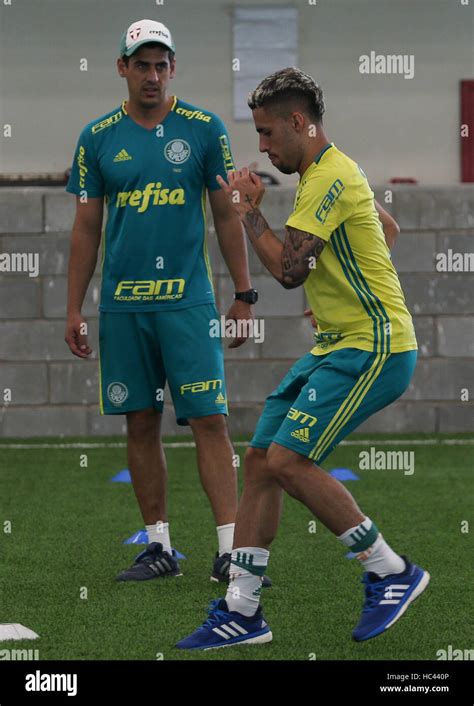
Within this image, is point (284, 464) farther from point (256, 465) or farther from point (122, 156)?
point (122, 156)

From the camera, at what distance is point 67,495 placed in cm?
767

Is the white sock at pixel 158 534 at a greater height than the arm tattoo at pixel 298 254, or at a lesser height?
lesser

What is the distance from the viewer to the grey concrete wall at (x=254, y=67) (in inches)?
571

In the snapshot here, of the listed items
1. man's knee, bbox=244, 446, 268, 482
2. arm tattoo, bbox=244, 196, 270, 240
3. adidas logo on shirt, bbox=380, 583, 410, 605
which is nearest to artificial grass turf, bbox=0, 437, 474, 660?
adidas logo on shirt, bbox=380, 583, 410, 605

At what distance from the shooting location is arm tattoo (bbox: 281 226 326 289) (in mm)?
4195

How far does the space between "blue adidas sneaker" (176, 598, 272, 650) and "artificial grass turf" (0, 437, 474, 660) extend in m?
0.04

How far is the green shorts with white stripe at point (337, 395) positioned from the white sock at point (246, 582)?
367 millimetres

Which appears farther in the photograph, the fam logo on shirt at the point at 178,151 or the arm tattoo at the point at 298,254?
the fam logo on shirt at the point at 178,151

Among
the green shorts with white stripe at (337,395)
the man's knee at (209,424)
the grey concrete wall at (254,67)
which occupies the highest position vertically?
the grey concrete wall at (254,67)

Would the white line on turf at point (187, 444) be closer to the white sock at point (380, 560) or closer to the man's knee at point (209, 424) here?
the man's knee at point (209, 424)

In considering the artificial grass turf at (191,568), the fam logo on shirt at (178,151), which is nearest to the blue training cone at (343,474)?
the artificial grass turf at (191,568)

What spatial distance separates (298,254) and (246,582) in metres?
1.01
